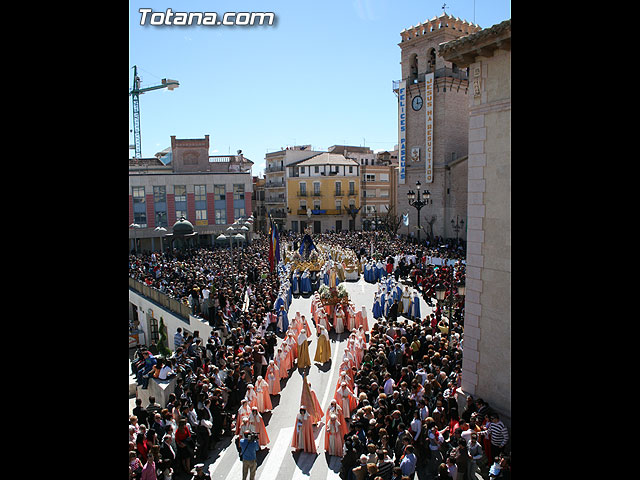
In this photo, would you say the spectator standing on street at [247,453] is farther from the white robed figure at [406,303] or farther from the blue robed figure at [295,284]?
the blue robed figure at [295,284]

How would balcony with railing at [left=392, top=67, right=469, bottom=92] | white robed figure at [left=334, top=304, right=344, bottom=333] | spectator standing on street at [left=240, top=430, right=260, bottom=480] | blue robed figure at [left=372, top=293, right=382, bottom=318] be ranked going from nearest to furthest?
spectator standing on street at [left=240, top=430, right=260, bottom=480] → white robed figure at [left=334, top=304, right=344, bottom=333] → blue robed figure at [left=372, top=293, right=382, bottom=318] → balcony with railing at [left=392, top=67, right=469, bottom=92]

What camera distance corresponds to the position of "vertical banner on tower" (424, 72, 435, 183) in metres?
39.2

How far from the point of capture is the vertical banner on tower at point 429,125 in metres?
39.2

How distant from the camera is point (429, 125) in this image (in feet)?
129

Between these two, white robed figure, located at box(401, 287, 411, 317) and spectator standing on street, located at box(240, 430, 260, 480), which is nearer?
spectator standing on street, located at box(240, 430, 260, 480)

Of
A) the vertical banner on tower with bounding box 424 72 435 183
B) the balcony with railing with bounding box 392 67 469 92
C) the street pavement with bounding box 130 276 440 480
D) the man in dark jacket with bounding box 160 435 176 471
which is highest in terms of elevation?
the balcony with railing with bounding box 392 67 469 92

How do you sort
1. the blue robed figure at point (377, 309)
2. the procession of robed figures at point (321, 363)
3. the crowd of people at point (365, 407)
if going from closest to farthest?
the crowd of people at point (365, 407), the procession of robed figures at point (321, 363), the blue robed figure at point (377, 309)

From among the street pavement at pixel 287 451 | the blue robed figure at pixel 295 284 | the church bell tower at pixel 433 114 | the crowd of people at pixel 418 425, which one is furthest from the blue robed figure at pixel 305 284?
the church bell tower at pixel 433 114

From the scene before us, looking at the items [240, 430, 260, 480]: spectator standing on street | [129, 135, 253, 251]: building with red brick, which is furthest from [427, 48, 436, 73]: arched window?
[240, 430, 260, 480]: spectator standing on street

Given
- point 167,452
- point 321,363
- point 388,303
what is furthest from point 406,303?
point 167,452

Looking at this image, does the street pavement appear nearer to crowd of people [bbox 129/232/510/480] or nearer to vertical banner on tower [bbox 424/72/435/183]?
crowd of people [bbox 129/232/510/480]

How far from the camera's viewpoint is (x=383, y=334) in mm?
12406
